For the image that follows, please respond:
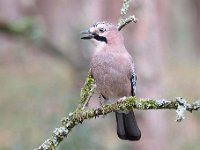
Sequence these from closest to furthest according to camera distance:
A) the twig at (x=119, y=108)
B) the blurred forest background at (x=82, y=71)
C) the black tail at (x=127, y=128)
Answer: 1. the twig at (x=119, y=108)
2. the black tail at (x=127, y=128)
3. the blurred forest background at (x=82, y=71)

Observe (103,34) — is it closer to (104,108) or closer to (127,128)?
(127,128)

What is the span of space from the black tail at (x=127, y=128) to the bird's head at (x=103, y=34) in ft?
1.78

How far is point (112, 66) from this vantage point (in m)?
4.64

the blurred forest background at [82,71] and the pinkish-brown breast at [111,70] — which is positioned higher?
the blurred forest background at [82,71]

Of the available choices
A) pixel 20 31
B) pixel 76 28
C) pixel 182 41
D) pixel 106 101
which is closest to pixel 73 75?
pixel 76 28

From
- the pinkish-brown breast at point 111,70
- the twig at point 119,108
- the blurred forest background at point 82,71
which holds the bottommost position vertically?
the twig at point 119,108

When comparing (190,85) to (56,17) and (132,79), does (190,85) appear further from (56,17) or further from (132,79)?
(132,79)

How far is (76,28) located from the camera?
32.4ft

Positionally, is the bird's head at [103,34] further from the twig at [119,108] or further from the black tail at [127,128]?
the twig at [119,108]

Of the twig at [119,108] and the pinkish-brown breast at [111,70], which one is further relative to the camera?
the pinkish-brown breast at [111,70]

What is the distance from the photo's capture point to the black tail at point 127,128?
445 cm

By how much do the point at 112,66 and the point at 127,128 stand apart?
0.43 meters

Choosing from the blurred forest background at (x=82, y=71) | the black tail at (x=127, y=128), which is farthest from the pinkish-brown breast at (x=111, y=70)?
the blurred forest background at (x=82, y=71)

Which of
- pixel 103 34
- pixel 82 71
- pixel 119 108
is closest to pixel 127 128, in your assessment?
pixel 103 34
